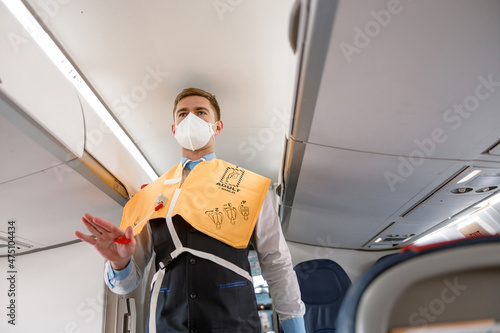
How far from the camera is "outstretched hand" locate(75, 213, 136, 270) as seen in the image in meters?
1.35

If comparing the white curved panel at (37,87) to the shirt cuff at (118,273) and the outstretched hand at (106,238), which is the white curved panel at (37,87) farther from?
the shirt cuff at (118,273)

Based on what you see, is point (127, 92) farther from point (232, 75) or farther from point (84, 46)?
point (232, 75)

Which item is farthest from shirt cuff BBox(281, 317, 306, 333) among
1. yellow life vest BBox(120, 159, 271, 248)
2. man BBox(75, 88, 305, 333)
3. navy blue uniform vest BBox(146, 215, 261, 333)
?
yellow life vest BBox(120, 159, 271, 248)

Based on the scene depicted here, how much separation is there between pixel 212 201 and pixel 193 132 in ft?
1.90

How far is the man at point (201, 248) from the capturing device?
149 centimetres

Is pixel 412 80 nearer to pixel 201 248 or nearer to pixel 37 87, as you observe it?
pixel 201 248

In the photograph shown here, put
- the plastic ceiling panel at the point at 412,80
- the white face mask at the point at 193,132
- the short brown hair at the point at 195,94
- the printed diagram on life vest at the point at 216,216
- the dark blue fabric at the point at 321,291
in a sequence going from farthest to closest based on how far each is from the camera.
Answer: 1. the dark blue fabric at the point at 321,291
2. the short brown hair at the point at 195,94
3. the white face mask at the point at 193,132
4. the printed diagram on life vest at the point at 216,216
5. the plastic ceiling panel at the point at 412,80

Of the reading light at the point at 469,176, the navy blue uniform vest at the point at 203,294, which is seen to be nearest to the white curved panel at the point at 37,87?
the navy blue uniform vest at the point at 203,294

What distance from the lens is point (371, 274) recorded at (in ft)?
1.60

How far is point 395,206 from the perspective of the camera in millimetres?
3268

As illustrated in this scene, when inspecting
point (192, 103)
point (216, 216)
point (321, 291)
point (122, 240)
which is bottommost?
point (321, 291)

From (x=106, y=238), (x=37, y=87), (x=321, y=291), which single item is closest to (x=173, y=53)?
(x=37, y=87)

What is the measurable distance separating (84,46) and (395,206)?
10.1 feet

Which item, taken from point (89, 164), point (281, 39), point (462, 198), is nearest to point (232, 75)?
point (281, 39)
